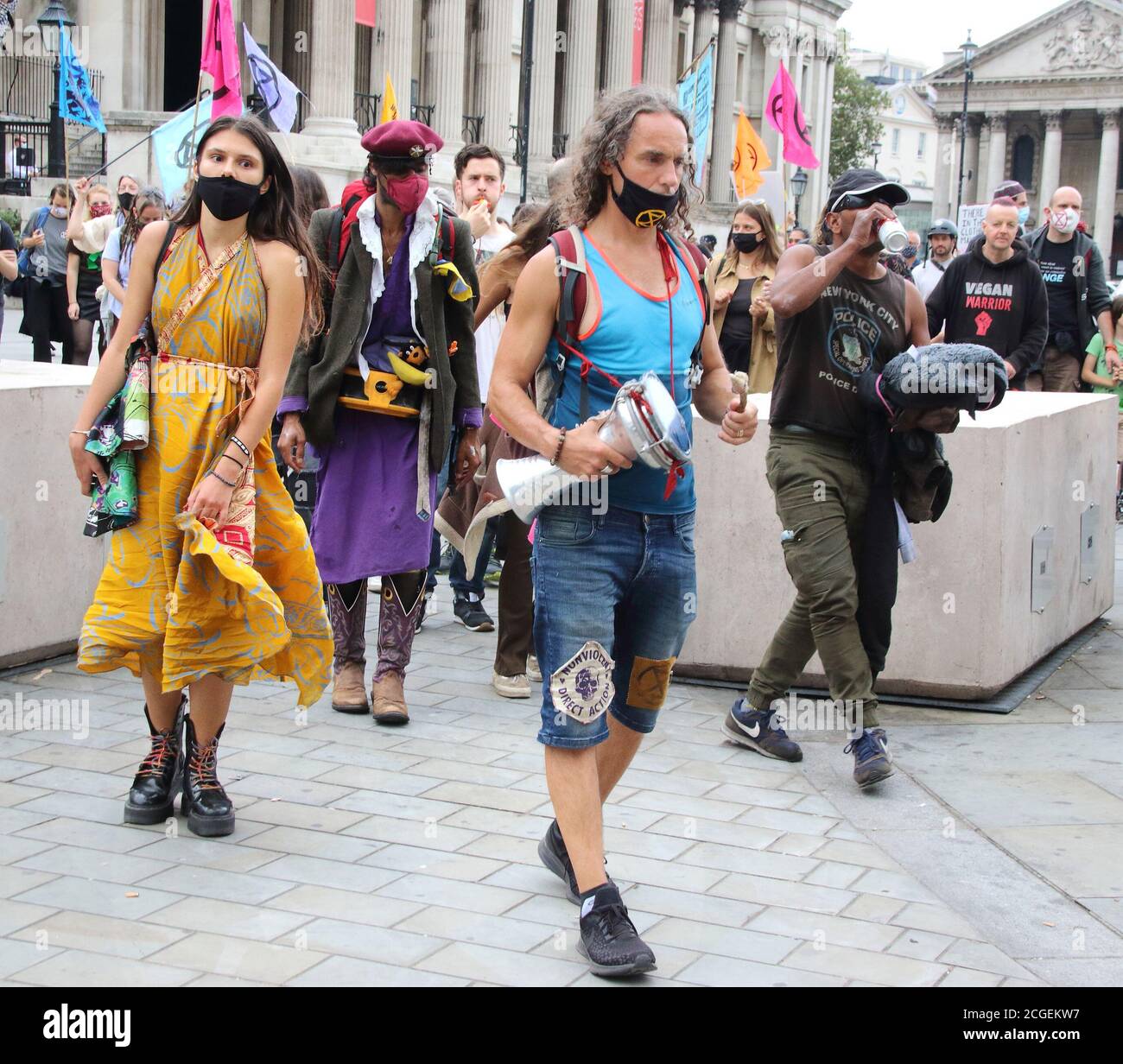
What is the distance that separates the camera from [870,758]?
5.61 metres

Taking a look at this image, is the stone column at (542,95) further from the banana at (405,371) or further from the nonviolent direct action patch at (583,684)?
the nonviolent direct action patch at (583,684)

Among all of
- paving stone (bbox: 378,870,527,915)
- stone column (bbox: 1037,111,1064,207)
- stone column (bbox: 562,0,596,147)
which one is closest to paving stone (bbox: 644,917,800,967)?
paving stone (bbox: 378,870,527,915)

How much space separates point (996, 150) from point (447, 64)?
7157cm

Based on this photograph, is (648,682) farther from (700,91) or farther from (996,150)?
(996,150)

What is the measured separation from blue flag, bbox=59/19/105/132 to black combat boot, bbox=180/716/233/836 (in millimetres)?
18278

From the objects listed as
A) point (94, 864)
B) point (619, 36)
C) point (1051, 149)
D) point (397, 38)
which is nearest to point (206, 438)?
point (94, 864)

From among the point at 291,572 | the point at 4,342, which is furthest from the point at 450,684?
the point at 4,342

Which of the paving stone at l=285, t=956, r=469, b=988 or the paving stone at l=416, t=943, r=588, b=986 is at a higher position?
the paving stone at l=285, t=956, r=469, b=988

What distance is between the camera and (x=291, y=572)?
497cm

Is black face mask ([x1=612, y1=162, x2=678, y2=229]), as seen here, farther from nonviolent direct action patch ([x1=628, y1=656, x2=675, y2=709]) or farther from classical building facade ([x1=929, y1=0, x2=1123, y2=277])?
classical building facade ([x1=929, y1=0, x2=1123, y2=277])

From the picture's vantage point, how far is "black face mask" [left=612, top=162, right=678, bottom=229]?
13.3ft

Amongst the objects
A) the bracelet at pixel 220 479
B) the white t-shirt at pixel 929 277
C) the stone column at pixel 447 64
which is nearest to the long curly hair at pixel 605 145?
the bracelet at pixel 220 479
